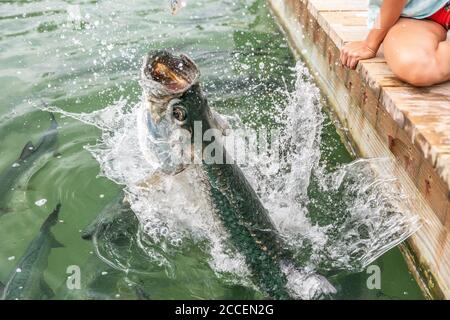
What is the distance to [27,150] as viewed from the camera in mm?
4566

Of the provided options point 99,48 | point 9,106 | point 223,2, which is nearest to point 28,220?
point 9,106

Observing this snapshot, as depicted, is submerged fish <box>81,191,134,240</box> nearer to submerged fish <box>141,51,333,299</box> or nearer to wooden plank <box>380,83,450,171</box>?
submerged fish <box>141,51,333,299</box>

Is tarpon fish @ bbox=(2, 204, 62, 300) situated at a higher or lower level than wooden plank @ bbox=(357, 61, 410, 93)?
lower

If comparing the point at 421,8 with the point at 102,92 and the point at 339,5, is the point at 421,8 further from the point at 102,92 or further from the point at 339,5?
the point at 102,92

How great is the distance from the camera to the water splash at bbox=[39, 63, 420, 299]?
11.0 feet

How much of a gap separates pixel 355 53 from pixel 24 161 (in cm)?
275

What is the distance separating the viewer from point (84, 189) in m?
4.29

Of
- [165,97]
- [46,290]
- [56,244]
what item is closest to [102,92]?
[56,244]

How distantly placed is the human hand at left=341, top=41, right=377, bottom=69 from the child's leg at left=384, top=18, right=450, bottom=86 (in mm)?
268

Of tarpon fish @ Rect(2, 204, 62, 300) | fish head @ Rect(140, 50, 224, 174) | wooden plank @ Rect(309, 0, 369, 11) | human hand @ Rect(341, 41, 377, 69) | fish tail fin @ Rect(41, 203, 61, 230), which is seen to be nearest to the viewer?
fish head @ Rect(140, 50, 224, 174)

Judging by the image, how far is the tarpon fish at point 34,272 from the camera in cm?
334

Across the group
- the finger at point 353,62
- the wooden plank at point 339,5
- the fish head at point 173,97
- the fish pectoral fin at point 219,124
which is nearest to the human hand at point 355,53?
the finger at point 353,62

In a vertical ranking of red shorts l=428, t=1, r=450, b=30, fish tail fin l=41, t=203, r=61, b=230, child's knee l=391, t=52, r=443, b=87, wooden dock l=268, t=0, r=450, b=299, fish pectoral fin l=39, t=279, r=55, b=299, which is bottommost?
fish pectoral fin l=39, t=279, r=55, b=299

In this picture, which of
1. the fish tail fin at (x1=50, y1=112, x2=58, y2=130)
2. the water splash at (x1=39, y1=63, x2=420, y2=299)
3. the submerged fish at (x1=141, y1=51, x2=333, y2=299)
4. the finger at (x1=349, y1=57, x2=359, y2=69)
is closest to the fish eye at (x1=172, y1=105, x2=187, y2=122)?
the submerged fish at (x1=141, y1=51, x2=333, y2=299)
